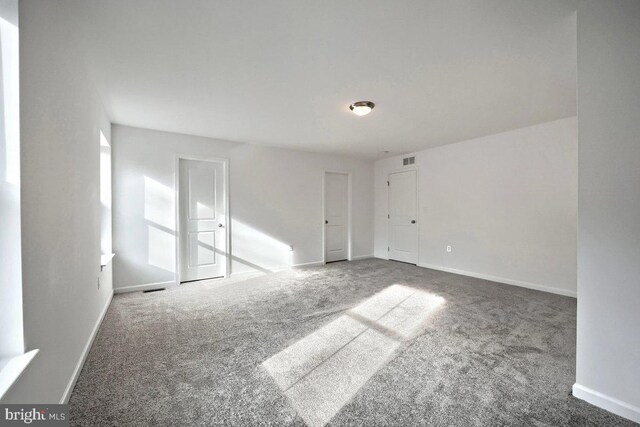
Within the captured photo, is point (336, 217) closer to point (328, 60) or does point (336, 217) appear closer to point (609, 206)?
point (328, 60)

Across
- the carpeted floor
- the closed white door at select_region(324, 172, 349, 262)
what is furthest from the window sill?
the closed white door at select_region(324, 172, 349, 262)

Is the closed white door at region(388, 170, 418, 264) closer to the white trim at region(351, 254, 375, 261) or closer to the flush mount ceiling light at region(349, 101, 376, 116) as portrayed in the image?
the white trim at region(351, 254, 375, 261)

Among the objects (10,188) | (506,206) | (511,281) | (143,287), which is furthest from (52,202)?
(511,281)

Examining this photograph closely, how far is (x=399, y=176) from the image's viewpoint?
6.02 metres

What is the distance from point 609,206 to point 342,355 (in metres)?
2.03

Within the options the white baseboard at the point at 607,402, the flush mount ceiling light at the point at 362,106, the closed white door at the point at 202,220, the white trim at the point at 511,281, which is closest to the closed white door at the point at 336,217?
the white trim at the point at 511,281

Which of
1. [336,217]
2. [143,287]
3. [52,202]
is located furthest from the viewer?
[336,217]

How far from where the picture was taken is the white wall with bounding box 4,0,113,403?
1231 millimetres

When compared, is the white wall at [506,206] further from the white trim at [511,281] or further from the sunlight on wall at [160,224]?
the sunlight on wall at [160,224]

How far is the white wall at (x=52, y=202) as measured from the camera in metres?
1.23

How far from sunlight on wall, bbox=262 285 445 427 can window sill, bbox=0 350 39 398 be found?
1293 mm

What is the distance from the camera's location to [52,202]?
1527mm

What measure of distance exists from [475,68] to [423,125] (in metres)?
1.59

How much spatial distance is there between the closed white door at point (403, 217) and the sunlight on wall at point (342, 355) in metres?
2.46
